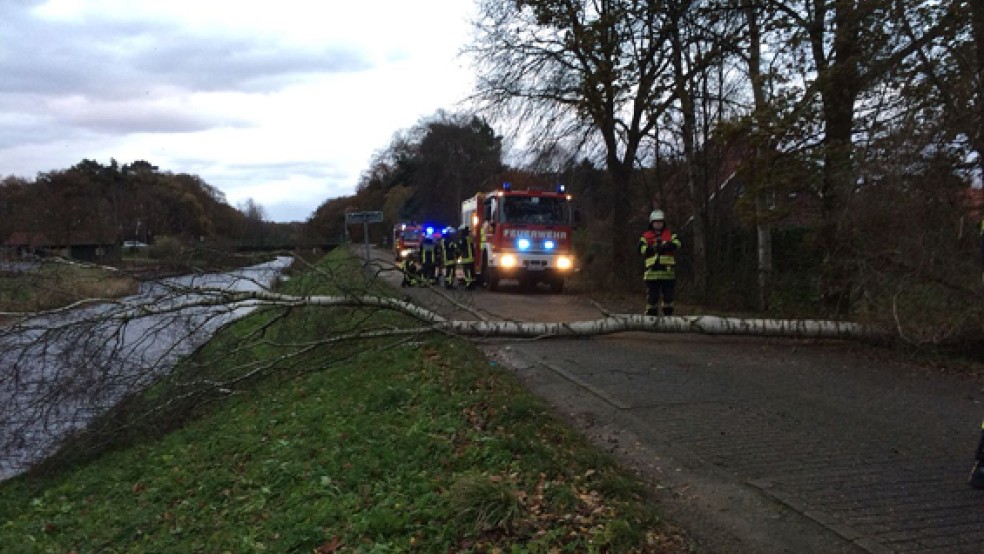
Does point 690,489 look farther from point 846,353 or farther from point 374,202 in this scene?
point 374,202

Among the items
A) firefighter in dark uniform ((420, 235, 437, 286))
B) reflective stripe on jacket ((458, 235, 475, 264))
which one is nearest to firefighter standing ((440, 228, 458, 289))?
reflective stripe on jacket ((458, 235, 475, 264))

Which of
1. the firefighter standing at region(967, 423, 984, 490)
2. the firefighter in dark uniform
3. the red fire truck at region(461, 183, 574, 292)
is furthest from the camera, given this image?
the firefighter in dark uniform

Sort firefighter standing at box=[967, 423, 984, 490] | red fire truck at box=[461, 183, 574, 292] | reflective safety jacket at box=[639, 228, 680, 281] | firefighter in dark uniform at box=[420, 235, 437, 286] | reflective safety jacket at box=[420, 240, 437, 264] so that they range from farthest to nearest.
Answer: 1. reflective safety jacket at box=[420, 240, 437, 264]
2. firefighter in dark uniform at box=[420, 235, 437, 286]
3. red fire truck at box=[461, 183, 574, 292]
4. reflective safety jacket at box=[639, 228, 680, 281]
5. firefighter standing at box=[967, 423, 984, 490]

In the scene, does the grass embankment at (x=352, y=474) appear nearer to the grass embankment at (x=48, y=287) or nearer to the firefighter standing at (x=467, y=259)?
the grass embankment at (x=48, y=287)

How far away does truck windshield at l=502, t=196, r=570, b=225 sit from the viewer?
17688mm

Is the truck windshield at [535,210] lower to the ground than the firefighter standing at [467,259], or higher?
higher

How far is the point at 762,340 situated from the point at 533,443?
17.9 ft

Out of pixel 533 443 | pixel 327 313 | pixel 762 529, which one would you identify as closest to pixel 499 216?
pixel 327 313

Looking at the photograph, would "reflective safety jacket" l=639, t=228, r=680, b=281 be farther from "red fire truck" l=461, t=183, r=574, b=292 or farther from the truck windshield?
the truck windshield

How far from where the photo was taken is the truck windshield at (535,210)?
17688 millimetres

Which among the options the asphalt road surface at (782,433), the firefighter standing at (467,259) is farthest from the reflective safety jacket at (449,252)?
the asphalt road surface at (782,433)

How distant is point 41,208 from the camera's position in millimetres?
45281

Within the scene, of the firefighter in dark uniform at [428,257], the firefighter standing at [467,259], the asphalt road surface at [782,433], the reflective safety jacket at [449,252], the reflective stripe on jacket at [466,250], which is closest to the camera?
the asphalt road surface at [782,433]

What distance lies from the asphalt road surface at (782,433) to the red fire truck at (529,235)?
8.00 meters
